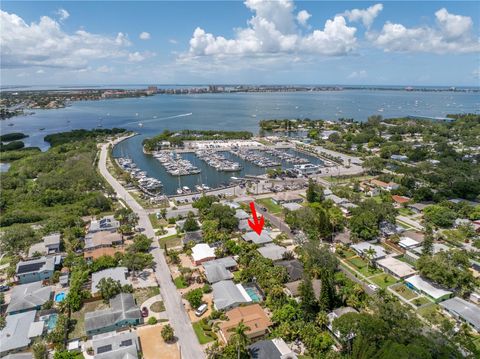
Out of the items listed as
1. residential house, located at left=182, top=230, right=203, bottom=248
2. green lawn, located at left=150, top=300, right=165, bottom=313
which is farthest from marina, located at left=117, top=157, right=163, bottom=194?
green lawn, located at left=150, top=300, right=165, bottom=313

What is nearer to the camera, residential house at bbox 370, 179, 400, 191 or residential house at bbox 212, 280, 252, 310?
residential house at bbox 212, 280, 252, 310

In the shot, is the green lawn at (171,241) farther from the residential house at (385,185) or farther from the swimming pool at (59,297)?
the residential house at (385,185)

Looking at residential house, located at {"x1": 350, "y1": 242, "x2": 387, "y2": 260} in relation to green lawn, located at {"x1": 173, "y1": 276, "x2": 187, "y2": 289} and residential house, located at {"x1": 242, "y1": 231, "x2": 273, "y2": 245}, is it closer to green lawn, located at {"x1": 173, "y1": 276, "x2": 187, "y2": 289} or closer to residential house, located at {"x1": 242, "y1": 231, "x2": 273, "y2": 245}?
residential house, located at {"x1": 242, "y1": 231, "x2": 273, "y2": 245}

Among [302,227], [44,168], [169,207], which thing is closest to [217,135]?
[44,168]

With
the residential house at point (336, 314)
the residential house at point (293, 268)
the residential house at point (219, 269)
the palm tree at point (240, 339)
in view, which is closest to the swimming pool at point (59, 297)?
the residential house at point (219, 269)

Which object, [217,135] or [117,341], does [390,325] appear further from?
[217,135]

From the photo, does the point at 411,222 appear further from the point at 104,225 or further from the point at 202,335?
the point at 104,225

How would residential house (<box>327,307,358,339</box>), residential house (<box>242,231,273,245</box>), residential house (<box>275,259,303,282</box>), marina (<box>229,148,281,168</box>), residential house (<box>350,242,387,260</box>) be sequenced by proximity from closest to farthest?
residential house (<box>327,307,358,339</box>) < residential house (<box>275,259,303,282</box>) < residential house (<box>350,242,387,260</box>) < residential house (<box>242,231,273,245</box>) < marina (<box>229,148,281,168</box>)

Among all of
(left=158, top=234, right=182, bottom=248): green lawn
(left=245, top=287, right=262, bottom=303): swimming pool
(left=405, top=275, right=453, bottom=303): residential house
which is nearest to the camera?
(left=405, top=275, right=453, bottom=303): residential house
